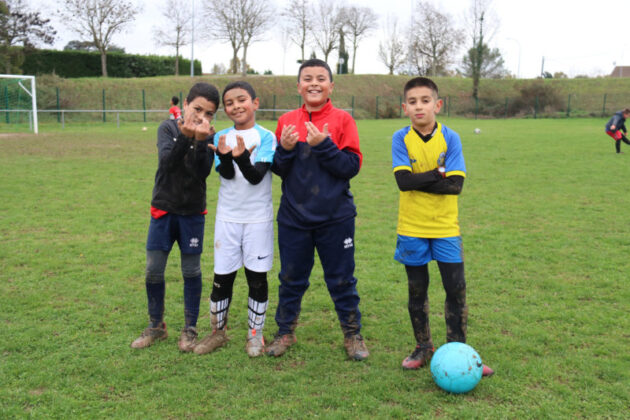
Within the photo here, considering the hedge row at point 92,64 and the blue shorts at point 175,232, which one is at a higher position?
the hedge row at point 92,64

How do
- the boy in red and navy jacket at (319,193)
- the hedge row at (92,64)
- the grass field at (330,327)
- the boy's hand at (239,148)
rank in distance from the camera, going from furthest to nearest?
the hedge row at (92,64), the boy in red and navy jacket at (319,193), the boy's hand at (239,148), the grass field at (330,327)

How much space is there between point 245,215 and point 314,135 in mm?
802

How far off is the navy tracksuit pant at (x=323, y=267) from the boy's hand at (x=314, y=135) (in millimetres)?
615

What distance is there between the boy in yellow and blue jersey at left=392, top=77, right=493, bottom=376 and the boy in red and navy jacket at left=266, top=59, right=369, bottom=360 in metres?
0.38

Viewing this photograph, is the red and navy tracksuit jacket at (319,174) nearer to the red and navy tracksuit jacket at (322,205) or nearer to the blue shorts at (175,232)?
the red and navy tracksuit jacket at (322,205)

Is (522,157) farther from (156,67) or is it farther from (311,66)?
(156,67)

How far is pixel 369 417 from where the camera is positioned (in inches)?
118

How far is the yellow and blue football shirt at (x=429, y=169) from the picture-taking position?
3404mm

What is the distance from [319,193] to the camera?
11.7 feet

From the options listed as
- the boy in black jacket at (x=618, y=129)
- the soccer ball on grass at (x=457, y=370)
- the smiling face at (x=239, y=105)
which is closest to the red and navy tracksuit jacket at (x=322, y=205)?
the smiling face at (x=239, y=105)

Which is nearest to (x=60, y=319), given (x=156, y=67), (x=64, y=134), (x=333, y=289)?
(x=333, y=289)

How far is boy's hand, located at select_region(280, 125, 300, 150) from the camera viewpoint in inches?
136

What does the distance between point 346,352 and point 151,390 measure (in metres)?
1.39

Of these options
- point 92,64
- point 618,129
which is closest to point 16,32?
point 92,64
